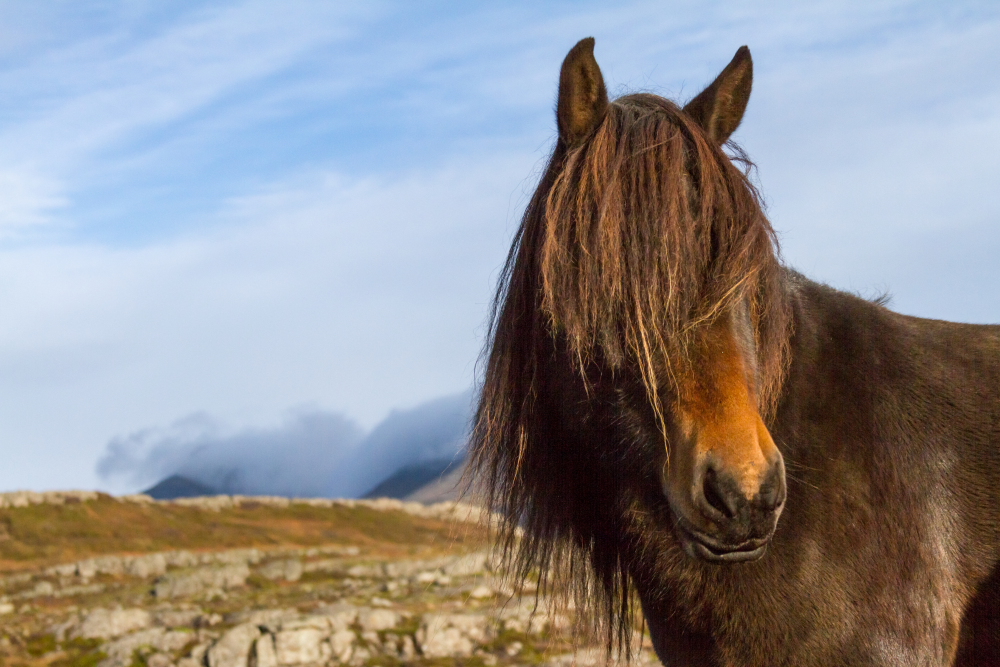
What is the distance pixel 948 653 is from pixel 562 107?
8.97 ft

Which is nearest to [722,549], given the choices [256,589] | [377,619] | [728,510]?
[728,510]

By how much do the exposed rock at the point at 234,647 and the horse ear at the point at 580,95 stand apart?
13.2 metres

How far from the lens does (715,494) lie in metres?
2.70

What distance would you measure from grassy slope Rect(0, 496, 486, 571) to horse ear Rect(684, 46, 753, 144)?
91.4 ft

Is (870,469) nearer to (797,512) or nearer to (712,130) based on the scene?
(797,512)

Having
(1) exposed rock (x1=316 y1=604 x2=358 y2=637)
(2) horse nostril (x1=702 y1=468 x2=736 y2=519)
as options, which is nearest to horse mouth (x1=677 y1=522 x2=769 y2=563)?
(2) horse nostril (x1=702 y1=468 x2=736 y2=519)

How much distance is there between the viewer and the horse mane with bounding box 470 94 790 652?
2992 millimetres

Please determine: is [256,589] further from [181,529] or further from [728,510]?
[728,510]

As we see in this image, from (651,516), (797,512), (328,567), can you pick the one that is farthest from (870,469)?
(328,567)

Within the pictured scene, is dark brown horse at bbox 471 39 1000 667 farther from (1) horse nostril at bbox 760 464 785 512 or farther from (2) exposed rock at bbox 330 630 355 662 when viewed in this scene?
(2) exposed rock at bbox 330 630 355 662

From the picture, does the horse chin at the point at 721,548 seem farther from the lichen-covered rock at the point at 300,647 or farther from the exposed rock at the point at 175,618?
the exposed rock at the point at 175,618

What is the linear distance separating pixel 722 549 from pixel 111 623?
54.3ft

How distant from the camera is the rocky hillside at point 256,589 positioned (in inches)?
561

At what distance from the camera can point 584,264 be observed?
123 inches
